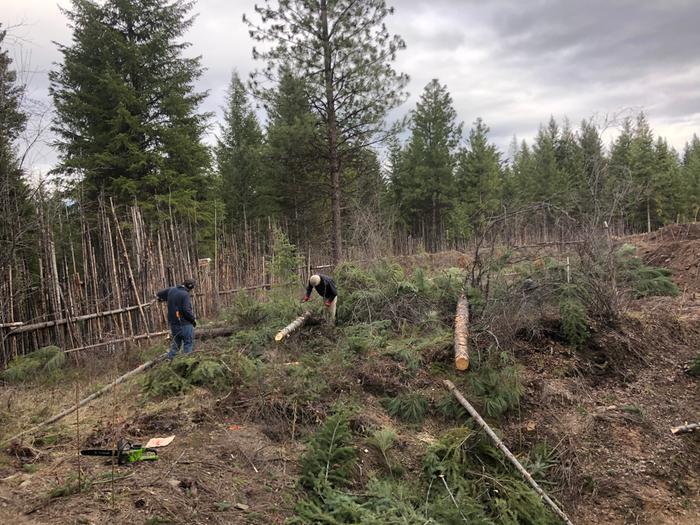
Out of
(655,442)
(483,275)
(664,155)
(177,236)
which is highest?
(664,155)

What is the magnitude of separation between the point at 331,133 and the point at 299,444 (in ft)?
37.4

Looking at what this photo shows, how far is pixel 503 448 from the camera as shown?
4594mm

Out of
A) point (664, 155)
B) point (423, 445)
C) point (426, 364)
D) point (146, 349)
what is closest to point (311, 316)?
point (426, 364)

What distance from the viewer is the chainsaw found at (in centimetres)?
386

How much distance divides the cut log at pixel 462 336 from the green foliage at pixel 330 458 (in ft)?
6.86

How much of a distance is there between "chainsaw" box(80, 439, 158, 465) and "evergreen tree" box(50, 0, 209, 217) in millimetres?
9626

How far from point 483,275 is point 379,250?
385cm

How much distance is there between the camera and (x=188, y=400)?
5305mm

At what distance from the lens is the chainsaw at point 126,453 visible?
386 cm

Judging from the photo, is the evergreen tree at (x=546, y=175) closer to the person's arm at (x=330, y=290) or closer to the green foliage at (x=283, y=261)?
the green foliage at (x=283, y=261)

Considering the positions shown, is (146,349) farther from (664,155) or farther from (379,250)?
(664,155)

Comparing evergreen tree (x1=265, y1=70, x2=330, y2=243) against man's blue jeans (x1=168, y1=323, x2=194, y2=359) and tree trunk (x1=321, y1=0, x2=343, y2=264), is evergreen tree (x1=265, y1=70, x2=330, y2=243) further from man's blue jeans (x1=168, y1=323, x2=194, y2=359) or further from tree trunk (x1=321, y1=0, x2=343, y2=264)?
man's blue jeans (x1=168, y1=323, x2=194, y2=359)

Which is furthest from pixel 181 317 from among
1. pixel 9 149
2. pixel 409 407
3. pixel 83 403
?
pixel 409 407

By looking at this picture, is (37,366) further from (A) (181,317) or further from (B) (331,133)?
(B) (331,133)
